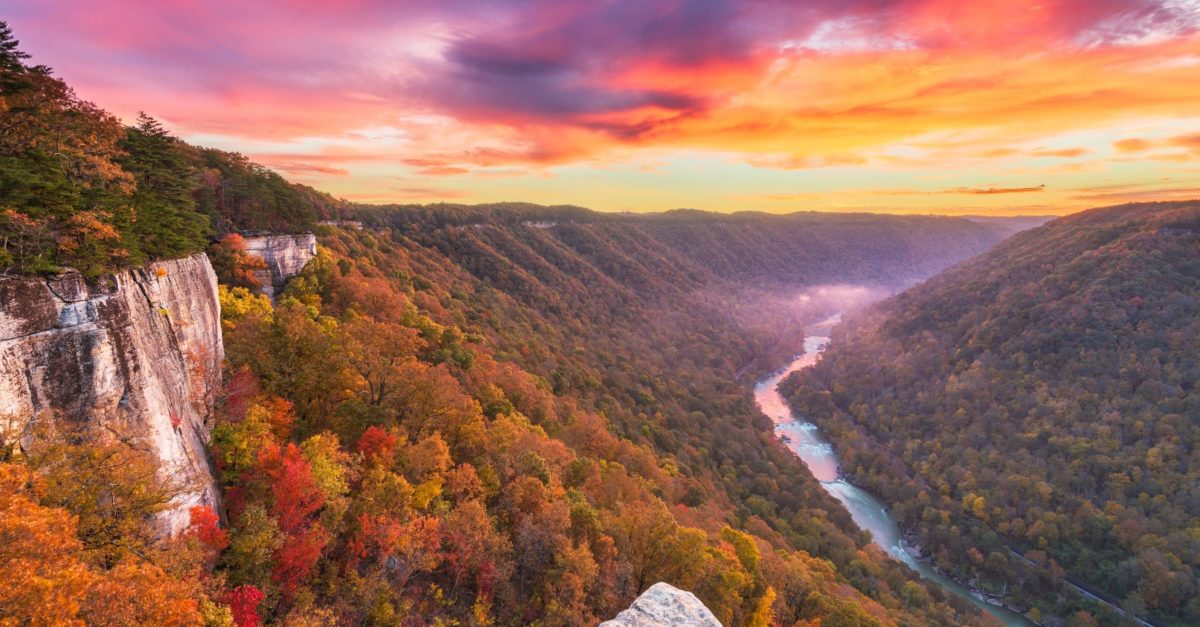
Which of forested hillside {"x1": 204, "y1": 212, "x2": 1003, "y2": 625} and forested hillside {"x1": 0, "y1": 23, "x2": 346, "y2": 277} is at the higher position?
forested hillside {"x1": 0, "y1": 23, "x2": 346, "y2": 277}

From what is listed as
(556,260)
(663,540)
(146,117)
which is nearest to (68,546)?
(663,540)

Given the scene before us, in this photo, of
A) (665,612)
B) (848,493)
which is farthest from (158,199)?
(848,493)

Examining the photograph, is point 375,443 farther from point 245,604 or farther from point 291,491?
point 245,604

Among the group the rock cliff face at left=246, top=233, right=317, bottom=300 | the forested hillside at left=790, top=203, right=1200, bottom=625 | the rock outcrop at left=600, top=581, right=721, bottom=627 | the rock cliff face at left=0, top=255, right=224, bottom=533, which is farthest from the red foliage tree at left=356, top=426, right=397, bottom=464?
the forested hillside at left=790, top=203, right=1200, bottom=625

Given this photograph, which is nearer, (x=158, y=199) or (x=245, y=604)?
(x=245, y=604)

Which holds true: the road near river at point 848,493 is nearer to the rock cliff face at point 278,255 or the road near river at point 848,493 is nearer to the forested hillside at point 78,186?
the rock cliff face at point 278,255

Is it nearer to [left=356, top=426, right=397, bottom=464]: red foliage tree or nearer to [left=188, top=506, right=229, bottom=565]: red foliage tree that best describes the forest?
[left=188, top=506, right=229, bottom=565]: red foliage tree
